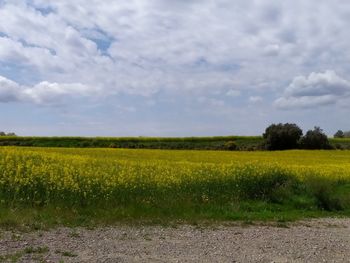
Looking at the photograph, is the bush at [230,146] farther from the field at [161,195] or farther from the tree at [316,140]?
the field at [161,195]

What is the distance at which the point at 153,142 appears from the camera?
259ft

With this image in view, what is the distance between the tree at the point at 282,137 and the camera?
251 ft

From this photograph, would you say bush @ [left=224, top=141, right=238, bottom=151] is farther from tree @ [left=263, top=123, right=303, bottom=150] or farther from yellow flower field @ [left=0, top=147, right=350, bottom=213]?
yellow flower field @ [left=0, top=147, right=350, bottom=213]

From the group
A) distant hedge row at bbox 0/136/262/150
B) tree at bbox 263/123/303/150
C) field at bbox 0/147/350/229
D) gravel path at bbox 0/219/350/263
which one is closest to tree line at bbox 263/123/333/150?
tree at bbox 263/123/303/150

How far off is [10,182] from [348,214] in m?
12.1

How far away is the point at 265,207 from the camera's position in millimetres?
18406

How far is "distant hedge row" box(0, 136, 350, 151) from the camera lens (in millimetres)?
72875

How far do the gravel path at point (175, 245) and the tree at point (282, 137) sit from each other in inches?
2516

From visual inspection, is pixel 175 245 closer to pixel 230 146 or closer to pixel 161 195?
pixel 161 195

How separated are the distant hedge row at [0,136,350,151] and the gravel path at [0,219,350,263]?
198ft

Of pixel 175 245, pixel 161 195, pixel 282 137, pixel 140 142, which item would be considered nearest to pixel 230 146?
pixel 282 137

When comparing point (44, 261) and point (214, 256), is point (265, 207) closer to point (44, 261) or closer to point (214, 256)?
point (214, 256)

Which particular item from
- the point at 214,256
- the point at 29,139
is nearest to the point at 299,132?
the point at 29,139

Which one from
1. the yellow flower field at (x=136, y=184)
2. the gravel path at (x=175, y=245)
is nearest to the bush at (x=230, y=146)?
the yellow flower field at (x=136, y=184)
